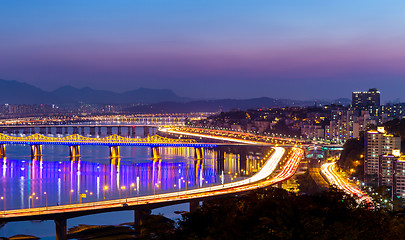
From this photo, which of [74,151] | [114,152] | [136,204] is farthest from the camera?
[74,151]

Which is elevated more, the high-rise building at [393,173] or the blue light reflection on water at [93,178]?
the high-rise building at [393,173]

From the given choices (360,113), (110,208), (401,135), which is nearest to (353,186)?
(401,135)

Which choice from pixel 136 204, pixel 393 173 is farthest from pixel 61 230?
pixel 393 173

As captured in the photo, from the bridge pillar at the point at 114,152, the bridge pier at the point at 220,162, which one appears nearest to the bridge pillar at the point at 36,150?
the bridge pillar at the point at 114,152

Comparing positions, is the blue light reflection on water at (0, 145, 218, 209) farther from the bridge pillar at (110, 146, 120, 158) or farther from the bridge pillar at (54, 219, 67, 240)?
the bridge pillar at (54, 219, 67, 240)

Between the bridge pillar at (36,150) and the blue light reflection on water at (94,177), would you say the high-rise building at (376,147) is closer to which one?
the blue light reflection on water at (94,177)

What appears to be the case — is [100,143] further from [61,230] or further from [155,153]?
[61,230]

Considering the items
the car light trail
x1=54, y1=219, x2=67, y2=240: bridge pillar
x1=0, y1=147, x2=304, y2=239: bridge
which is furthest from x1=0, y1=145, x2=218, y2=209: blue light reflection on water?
x1=54, y1=219, x2=67, y2=240: bridge pillar

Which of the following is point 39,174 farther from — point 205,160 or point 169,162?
point 205,160
